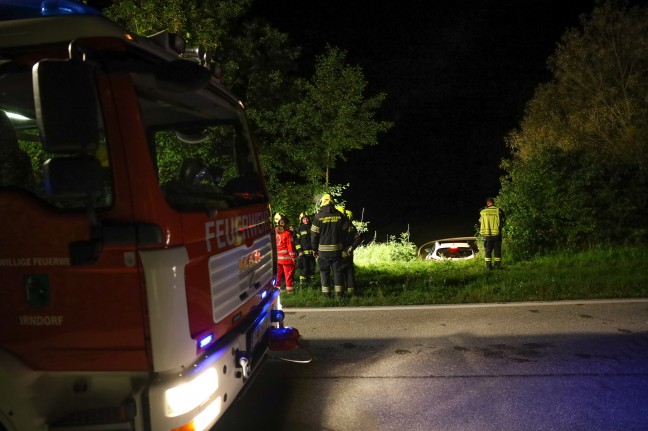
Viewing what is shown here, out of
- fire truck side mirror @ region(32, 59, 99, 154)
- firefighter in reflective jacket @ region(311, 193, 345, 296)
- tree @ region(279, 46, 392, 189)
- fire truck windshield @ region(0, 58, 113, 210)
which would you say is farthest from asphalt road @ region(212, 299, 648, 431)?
tree @ region(279, 46, 392, 189)

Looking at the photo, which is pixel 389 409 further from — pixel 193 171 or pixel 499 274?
pixel 499 274

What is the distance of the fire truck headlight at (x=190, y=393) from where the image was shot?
237 cm

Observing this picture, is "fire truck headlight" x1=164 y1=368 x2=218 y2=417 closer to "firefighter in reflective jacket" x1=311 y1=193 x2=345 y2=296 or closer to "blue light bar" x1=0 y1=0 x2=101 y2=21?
"blue light bar" x1=0 y1=0 x2=101 y2=21

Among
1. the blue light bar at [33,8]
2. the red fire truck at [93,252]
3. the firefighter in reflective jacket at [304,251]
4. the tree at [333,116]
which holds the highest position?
the tree at [333,116]

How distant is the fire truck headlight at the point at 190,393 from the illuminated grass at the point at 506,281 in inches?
212

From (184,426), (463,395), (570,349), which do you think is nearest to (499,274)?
(570,349)

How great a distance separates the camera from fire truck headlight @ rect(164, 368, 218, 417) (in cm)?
237

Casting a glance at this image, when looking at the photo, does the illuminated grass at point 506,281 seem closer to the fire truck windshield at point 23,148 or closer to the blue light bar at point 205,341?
the blue light bar at point 205,341

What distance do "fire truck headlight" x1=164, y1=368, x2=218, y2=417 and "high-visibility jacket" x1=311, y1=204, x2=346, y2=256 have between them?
216 inches

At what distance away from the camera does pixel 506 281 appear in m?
9.01

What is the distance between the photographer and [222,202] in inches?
123

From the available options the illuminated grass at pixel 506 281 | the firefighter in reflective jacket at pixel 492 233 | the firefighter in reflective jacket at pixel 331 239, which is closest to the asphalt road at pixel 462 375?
the illuminated grass at pixel 506 281

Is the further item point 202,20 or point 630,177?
point 630,177

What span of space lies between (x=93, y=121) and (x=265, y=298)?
215cm
